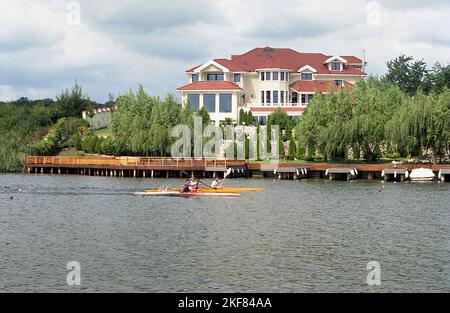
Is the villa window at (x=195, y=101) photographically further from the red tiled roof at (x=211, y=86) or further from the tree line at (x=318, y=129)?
the tree line at (x=318, y=129)

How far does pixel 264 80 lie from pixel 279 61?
5.15m

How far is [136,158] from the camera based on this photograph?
81.5 meters

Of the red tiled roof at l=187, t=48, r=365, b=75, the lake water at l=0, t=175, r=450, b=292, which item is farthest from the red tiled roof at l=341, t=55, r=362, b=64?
the lake water at l=0, t=175, r=450, b=292

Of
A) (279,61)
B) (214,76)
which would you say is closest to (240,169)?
(214,76)

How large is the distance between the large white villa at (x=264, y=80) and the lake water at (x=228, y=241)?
3668cm

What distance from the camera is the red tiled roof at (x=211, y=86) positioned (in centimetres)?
9662

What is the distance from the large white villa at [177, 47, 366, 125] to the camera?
96.6 meters

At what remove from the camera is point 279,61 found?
4104 inches

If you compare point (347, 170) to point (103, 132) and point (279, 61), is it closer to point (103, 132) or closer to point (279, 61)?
point (279, 61)

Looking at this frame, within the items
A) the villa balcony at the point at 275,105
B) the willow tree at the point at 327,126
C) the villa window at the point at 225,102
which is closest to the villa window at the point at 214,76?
the villa window at the point at 225,102

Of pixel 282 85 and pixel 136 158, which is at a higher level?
pixel 282 85
